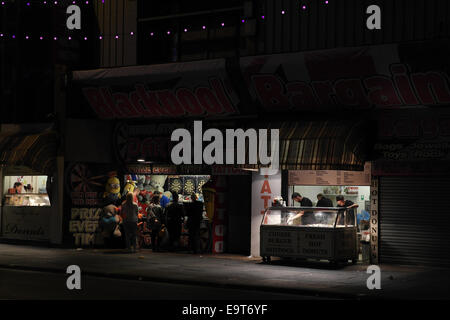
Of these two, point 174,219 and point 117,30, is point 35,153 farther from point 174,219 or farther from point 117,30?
point 174,219

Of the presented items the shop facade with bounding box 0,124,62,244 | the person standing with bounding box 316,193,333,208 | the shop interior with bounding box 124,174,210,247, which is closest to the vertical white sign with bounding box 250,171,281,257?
the person standing with bounding box 316,193,333,208

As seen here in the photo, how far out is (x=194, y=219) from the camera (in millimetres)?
21000

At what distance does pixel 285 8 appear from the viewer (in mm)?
20281

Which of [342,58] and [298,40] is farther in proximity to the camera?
[298,40]

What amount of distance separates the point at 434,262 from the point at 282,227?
401 cm

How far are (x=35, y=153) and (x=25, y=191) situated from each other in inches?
106

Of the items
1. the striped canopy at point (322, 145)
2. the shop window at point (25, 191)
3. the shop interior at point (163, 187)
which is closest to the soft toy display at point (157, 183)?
the shop interior at point (163, 187)

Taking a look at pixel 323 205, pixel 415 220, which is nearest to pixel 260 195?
pixel 323 205

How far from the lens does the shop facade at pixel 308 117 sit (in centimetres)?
1814

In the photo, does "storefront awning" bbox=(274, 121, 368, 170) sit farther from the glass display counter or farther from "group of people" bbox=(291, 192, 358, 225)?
the glass display counter

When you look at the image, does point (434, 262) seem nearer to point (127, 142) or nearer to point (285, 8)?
point (285, 8)
